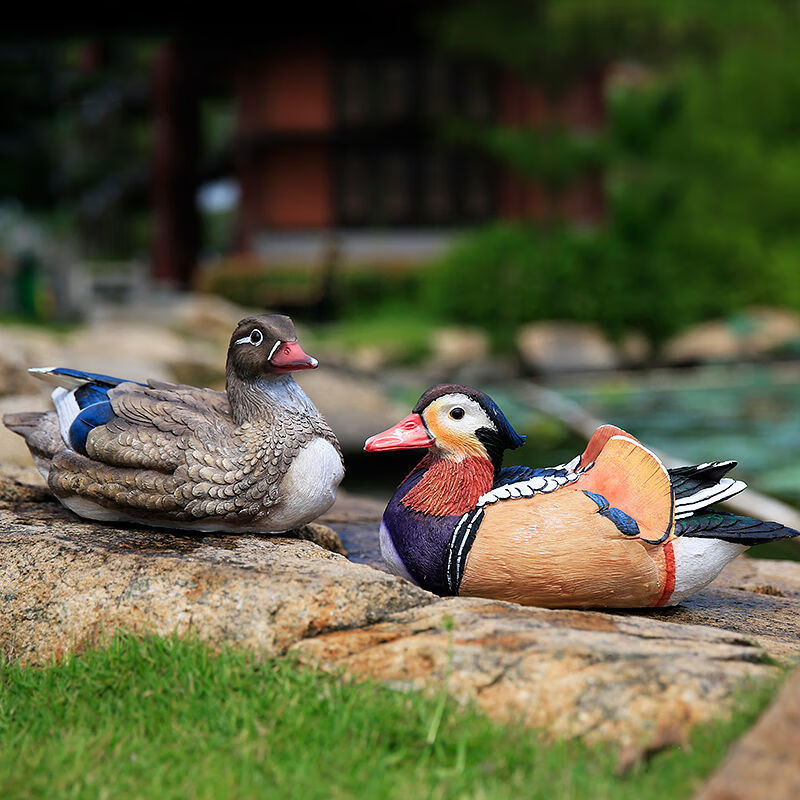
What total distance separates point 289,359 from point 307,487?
436 millimetres

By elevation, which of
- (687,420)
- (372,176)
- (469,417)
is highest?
(372,176)

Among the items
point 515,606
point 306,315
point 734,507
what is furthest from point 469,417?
point 306,315

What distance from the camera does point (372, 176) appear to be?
20.6m

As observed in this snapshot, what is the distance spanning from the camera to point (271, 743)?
2.47 m

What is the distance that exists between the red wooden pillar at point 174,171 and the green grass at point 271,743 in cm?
2077

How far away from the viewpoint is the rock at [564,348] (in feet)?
49.2

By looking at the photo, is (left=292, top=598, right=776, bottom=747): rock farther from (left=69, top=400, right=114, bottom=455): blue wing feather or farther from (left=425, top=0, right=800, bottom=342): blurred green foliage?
(left=425, top=0, right=800, bottom=342): blurred green foliage

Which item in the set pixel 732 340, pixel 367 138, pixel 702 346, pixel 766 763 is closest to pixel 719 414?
pixel 702 346

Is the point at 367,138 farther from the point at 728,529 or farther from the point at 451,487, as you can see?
the point at 728,529

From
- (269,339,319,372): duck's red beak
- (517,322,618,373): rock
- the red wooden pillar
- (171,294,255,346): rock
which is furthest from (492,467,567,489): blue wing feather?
the red wooden pillar

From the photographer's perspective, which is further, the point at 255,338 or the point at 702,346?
the point at 702,346

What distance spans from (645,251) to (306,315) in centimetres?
604

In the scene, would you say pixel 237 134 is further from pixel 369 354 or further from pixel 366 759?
pixel 366 759

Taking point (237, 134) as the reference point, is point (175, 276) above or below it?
below
